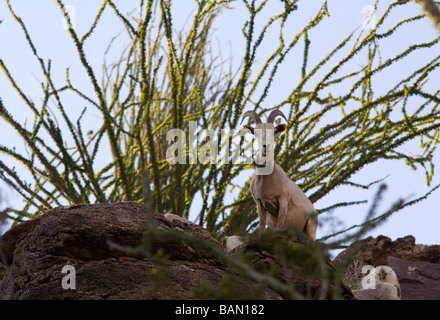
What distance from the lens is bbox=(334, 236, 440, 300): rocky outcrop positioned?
13.4 ft

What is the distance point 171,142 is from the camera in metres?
5.29

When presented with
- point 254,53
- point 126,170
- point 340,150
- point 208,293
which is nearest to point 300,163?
point 340,150

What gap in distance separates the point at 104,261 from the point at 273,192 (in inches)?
46.7

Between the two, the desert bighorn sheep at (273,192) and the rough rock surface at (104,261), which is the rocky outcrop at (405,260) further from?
the rough rock surface at (104,261)

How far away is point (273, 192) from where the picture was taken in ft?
12.9

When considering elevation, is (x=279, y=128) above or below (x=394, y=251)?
above

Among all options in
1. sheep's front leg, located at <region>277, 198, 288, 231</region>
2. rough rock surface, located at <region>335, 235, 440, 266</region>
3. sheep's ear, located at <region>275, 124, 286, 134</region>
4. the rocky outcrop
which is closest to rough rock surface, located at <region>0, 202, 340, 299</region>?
sheep's front leg, located at <region>277, 198, 288, 231</region>

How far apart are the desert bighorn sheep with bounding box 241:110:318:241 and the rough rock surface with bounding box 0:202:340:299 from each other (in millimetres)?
A: 491

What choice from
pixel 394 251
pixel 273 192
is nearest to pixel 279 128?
pixel 273 192

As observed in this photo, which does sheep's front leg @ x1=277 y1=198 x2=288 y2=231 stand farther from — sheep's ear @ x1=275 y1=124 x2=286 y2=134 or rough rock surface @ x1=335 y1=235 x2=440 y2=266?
rough rock surface @ x1=335 y1=235 x2=440 y2=266

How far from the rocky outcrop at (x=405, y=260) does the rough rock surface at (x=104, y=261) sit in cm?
103

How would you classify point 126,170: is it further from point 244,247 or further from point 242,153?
point 244,247

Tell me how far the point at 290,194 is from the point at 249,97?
1.01 metres

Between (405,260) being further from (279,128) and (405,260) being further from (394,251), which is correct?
(279,128)
